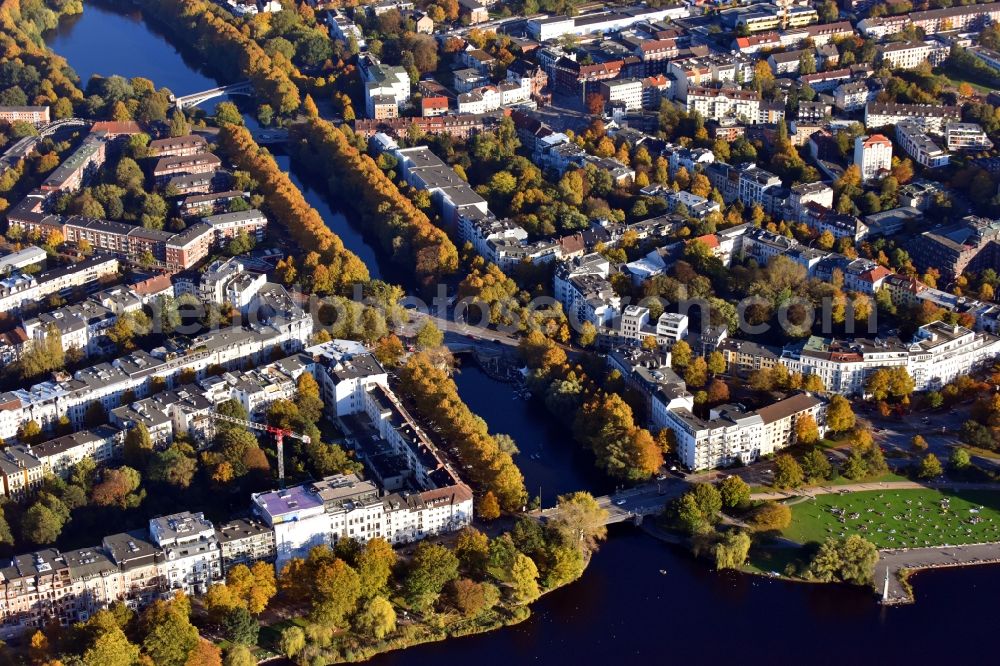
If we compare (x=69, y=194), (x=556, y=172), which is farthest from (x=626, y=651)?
(x=69, y=194)

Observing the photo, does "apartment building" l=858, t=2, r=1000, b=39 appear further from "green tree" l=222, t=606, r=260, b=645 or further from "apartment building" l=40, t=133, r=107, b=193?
"green tree" l=222, t=606, r=260, b=645

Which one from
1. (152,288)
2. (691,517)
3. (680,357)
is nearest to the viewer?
(691,517)

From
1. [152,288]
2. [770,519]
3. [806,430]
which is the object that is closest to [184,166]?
[152,288]

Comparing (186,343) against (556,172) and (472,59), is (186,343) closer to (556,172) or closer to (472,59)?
(556,172)

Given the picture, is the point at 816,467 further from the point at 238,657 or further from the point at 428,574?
the point at 238,657

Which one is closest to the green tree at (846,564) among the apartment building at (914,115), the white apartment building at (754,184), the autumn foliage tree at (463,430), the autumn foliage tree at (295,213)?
the autumn foliage tree at (463,430)

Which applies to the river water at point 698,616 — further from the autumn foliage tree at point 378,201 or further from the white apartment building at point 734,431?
the autumn foliage tree at point 378,201
